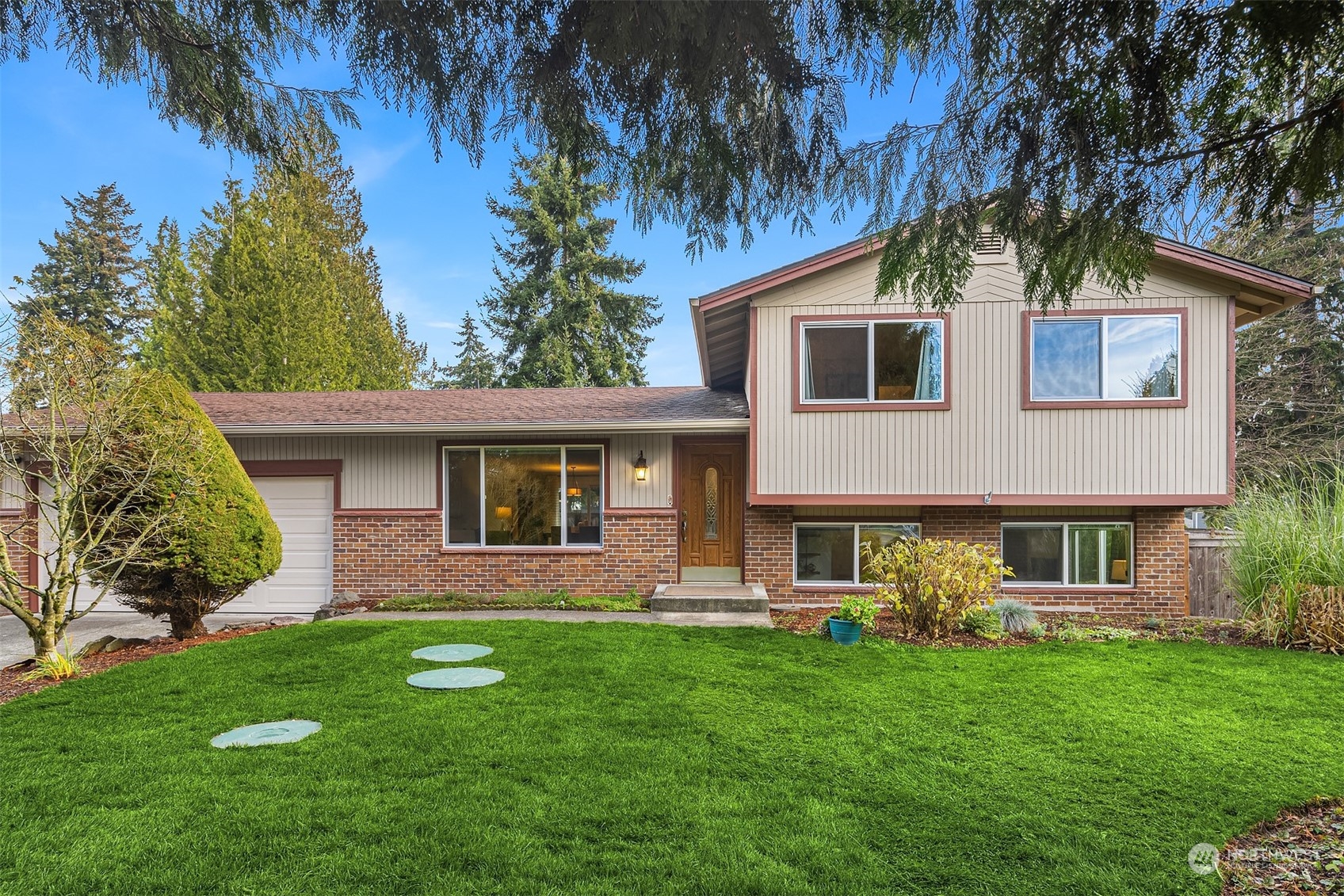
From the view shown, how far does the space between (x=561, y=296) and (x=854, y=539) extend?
15854mm

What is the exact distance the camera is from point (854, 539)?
29.7 feet

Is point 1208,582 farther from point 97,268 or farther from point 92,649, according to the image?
point 97,268

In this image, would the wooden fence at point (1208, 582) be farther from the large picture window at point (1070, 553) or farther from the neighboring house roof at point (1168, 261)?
the neighboring house roof at point (1168, 261)

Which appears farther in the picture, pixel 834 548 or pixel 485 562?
pixel 485 562

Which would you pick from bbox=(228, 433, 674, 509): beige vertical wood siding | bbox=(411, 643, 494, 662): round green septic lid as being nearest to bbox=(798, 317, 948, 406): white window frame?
bbox=(228, 433, 674, 509): beige vertical wood siding

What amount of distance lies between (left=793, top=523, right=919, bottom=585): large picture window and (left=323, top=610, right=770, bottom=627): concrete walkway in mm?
1231

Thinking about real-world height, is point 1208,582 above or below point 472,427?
below

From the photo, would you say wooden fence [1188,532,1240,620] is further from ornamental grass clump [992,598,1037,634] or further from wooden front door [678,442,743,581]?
wooden front door [678,442,743,581]

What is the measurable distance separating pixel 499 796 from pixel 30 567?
33.3ft

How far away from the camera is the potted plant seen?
22.6 feet

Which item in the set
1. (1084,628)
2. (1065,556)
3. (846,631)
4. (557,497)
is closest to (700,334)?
(557,497)

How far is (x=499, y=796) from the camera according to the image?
11.1 ft

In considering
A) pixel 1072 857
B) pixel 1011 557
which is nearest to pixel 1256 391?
pixel 1011 557

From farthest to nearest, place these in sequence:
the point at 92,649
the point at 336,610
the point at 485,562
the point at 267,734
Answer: the point at 485,562, the point at 336,610, the point at 92,649, the point at 267,734
